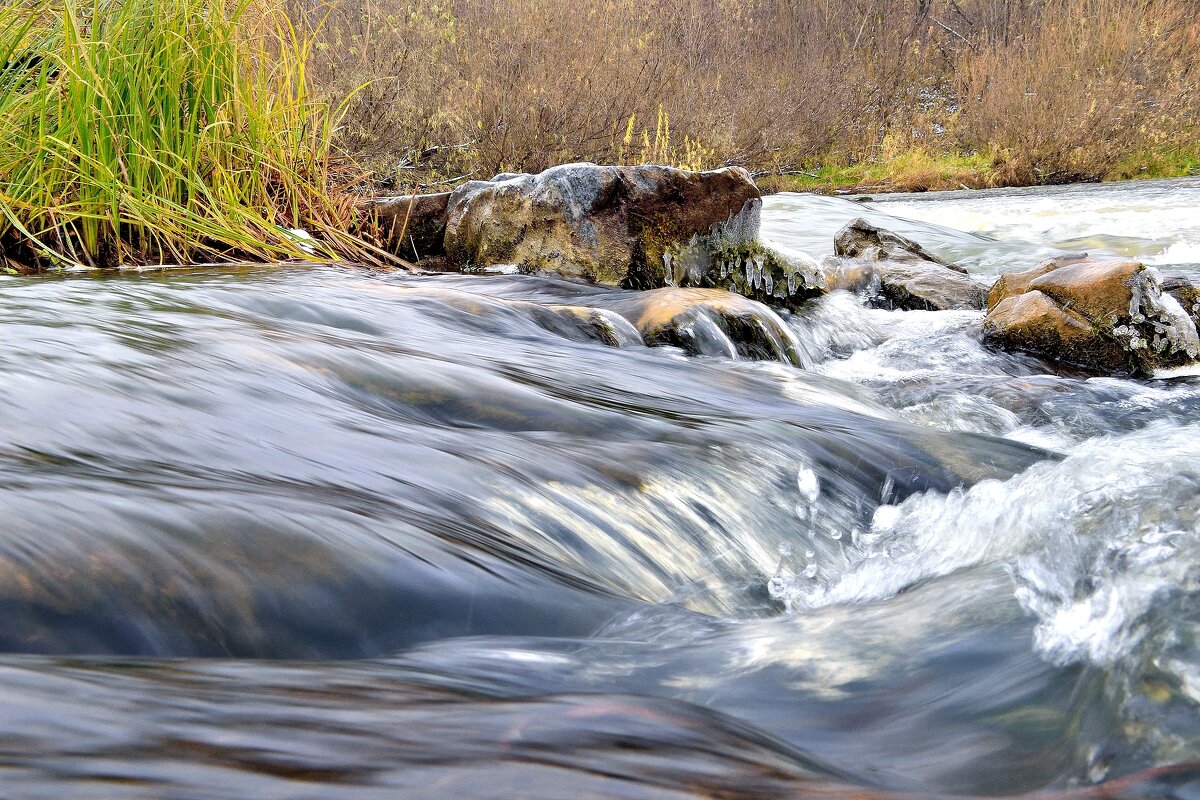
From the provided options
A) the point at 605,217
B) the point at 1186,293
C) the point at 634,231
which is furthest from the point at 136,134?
the point at 1186,293

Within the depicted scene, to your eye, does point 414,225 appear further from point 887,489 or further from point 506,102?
point 506,102

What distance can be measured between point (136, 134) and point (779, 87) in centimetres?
1530

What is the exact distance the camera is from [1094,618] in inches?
61.3

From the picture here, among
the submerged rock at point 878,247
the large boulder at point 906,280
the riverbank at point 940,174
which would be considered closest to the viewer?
the large boulder at point 906,280

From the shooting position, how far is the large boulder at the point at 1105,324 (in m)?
5.11

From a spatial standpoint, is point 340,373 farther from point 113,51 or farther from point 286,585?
point 113,51

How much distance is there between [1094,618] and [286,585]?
3.80 feet

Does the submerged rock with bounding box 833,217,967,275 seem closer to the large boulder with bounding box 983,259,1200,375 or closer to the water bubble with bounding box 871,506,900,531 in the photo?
the large boulder with bounding box 983,259,1200,375

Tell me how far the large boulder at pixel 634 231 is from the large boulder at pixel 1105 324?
129 centimetres

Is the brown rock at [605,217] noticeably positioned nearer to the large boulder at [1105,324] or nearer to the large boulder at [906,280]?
the large boulder at [906,280]

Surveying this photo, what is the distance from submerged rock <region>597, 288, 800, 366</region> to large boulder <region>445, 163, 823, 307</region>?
916 millimetres

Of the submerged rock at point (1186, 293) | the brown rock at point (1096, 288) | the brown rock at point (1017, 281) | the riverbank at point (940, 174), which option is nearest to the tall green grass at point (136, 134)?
the brown rock at point (1017, 281)

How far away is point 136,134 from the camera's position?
5.20 meters

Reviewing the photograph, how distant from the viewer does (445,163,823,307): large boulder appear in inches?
235
